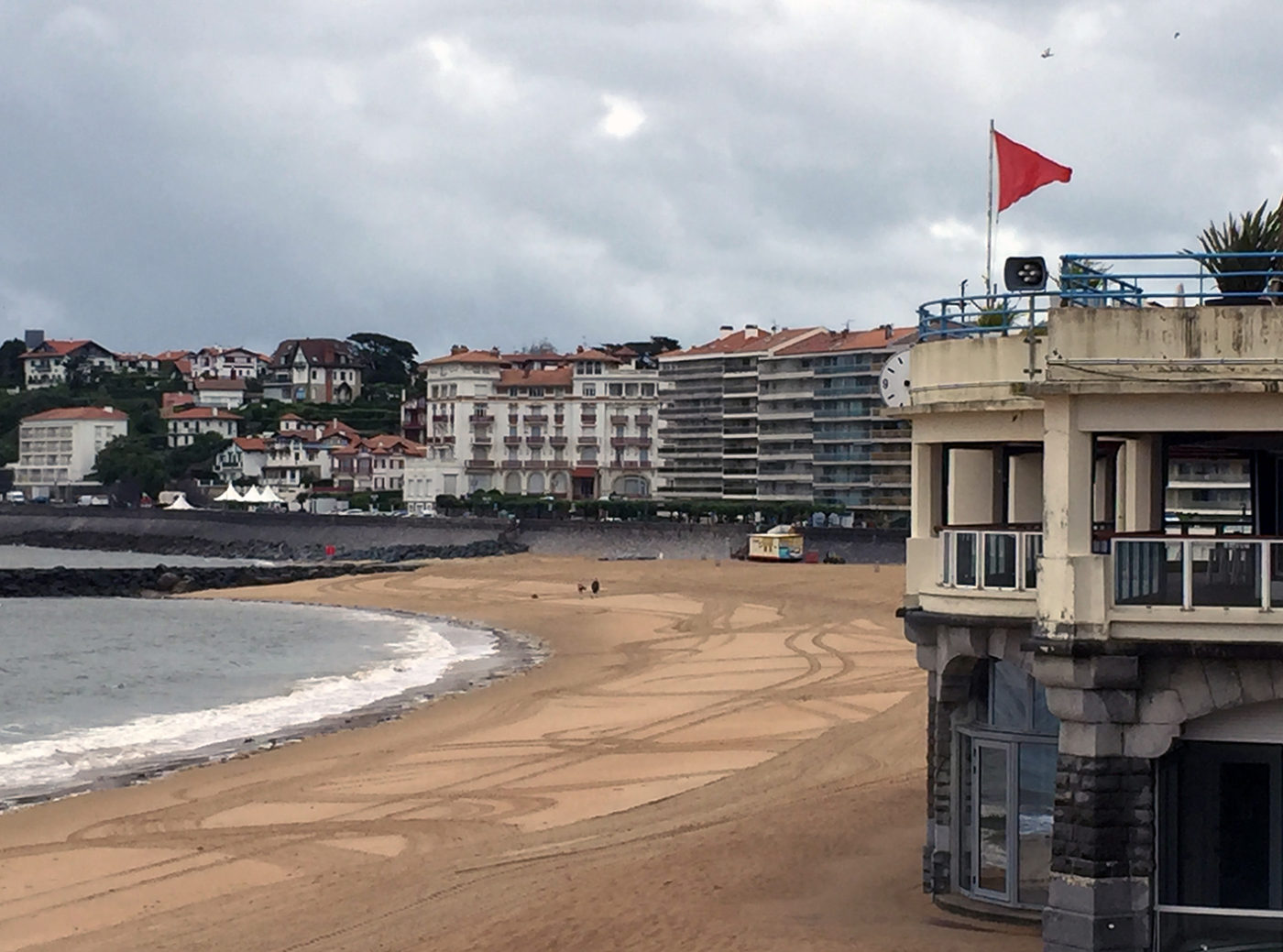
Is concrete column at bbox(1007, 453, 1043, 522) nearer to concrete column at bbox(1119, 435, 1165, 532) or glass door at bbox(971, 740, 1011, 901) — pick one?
concrete column at bbox(1119, 435, 1165, 532)

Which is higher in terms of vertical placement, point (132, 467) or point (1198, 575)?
point (132, 467)

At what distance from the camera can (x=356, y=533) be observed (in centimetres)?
12950

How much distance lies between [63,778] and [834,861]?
18437mm

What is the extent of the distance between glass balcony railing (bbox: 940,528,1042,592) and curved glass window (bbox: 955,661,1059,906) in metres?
0.88

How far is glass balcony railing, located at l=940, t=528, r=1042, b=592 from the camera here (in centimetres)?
1647

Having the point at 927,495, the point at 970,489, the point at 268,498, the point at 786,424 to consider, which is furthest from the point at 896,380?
the point at 268,498

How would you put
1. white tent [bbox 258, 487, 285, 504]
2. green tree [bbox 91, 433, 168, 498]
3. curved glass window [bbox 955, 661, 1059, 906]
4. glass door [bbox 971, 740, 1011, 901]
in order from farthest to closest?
green tree [bbox 91, 433, 168, 498] < white tent [bbox 258, 487, 285, 504] < glass door [bbox 971, 740, 1011, 901] < curved glass window [bbox 955, 661, 1059, 906]

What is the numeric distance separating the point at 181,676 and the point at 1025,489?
123 ft

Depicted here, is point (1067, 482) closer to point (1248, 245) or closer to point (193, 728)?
point (1248, 245)

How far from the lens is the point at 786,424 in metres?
140

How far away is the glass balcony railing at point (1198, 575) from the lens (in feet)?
49.2

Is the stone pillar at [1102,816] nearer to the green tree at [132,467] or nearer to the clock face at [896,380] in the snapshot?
the clock face at [896,380]

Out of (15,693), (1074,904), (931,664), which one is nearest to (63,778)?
(15,693)

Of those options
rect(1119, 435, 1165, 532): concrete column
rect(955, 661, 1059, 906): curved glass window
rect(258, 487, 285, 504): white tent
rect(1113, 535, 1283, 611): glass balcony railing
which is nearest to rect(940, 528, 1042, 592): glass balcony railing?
rect(955, 661, 1059, 906): curved glass window
